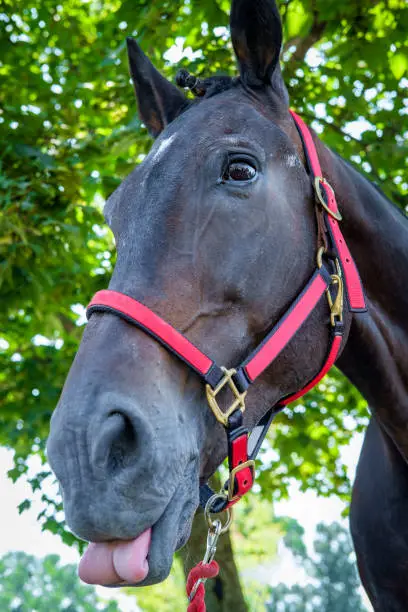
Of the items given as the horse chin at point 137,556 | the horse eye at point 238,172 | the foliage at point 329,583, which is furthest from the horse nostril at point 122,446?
the foliage at point 329,583

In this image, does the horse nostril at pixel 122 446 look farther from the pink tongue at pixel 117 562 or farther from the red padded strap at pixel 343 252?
the red padded strap at pixel 343 252

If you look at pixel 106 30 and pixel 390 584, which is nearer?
pixel 390 584

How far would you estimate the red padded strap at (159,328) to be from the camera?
197 centimetres

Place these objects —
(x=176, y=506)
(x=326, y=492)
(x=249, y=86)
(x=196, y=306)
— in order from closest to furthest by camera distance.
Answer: (x=176, y=506) → (x=196, y=306) → (x=249, y=86) → (x=326, y=492)

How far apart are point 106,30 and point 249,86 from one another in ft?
11.7

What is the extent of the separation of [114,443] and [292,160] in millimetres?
1153

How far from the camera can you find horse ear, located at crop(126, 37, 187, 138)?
9.31ft

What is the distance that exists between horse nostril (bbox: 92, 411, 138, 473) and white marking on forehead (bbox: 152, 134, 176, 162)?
0.90 metres

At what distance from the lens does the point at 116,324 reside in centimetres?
199

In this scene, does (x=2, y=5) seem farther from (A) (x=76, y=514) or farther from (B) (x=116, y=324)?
(A) (x=76, y=514)

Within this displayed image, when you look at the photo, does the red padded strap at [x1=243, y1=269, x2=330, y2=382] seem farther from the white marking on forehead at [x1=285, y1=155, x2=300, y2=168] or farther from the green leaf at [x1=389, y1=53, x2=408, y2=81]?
the green leaf at [x1=389, y1=53, x2=408, y2=81]

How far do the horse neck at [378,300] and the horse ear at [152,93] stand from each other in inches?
24.0

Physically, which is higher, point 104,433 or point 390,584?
point 104,433

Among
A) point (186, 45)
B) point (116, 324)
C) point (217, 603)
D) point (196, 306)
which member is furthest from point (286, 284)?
point (217, 603)
